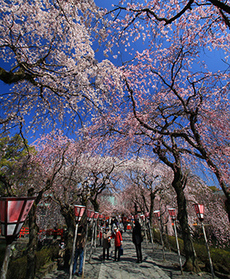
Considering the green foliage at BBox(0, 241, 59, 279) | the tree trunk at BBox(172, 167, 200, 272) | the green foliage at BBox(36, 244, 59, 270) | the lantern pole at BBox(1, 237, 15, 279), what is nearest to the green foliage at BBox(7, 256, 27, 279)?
the green foliage at BBox(0, 241, 59, 279)

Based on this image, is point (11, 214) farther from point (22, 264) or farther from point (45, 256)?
point (45, 256)

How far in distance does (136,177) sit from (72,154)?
10.7 m

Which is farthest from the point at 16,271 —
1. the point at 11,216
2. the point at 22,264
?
the point at 11,216

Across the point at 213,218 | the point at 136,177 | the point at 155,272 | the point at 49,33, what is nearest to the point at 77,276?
the point at 155,272

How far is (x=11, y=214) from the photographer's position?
76.4 inches

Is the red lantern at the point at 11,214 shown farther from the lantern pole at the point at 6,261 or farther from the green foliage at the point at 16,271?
the green foliage at the point at 16,271

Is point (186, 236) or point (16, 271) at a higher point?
point (186, 236)

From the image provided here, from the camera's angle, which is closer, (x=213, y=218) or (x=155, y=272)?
(x=155, y=272)

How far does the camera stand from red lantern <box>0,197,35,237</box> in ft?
6.22

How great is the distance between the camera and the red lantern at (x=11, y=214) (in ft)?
6.22

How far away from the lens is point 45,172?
10.5 metres

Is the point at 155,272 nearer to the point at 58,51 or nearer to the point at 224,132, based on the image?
the point at 224,132

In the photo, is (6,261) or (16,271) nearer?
(6,261)

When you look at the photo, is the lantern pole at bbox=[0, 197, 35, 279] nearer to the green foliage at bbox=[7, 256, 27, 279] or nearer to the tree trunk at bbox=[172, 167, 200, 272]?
the green foliage at bbox=[7, 256, 27, 279]
